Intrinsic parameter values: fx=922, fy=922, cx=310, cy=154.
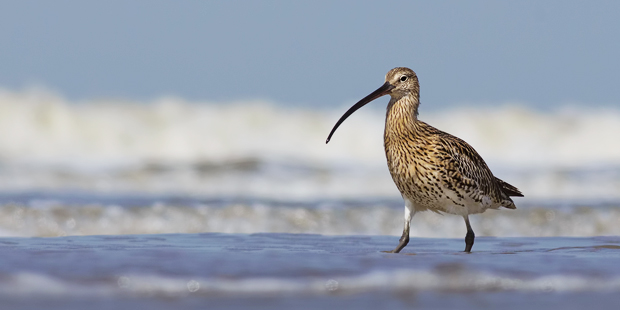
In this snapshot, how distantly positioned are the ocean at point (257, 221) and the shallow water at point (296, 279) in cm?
1

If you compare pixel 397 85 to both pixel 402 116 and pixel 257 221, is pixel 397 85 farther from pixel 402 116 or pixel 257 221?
pixel 257 221

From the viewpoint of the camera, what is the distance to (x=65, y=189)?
42.3ft

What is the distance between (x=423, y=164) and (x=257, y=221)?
3.15 meters

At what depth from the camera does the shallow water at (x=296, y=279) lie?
4191mm

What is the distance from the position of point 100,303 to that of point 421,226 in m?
5.61

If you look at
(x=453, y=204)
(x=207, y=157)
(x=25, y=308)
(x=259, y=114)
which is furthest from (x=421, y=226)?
(x=259, y=114)

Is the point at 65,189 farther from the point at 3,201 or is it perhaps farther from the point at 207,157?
the point at 207,157

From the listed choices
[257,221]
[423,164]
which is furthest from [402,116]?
[257,221]

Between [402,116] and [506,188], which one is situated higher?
[402,116]

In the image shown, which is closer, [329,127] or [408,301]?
[408,301]

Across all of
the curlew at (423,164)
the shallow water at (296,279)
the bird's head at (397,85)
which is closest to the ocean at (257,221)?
the shallow water at (296,279)

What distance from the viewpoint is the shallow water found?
13.8 ft

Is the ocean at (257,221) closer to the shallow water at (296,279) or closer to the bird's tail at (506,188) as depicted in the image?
the shallow water at (296,279)

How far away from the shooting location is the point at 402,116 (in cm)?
669
